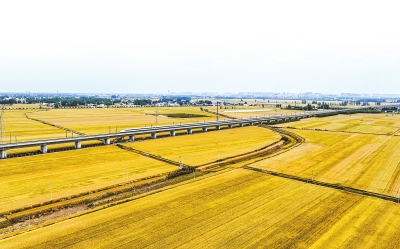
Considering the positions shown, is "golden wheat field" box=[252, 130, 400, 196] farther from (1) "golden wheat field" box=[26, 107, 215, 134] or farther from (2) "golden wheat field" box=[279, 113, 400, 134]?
(1) "golden wheat field" box=[26, 107, 215, 134]

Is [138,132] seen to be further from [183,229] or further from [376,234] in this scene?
[376,234]

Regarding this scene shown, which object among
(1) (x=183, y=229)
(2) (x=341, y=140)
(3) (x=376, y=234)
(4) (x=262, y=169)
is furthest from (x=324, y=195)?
(2) (x=341, y=140)

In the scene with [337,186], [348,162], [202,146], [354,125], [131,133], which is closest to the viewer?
[337,186]

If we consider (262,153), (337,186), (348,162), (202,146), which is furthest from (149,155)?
(348,162)

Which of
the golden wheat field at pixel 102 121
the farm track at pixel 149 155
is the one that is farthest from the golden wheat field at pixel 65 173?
the golden wheat field at pixel 102 121

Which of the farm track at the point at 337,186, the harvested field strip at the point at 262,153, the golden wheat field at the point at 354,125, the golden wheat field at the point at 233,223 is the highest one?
the golden wheat field at the point at 354,125

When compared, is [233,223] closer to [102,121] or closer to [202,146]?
[202,146]

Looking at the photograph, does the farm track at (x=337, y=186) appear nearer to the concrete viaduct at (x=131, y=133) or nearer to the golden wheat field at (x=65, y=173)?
the golden wheat field at (x=65, y=173)
